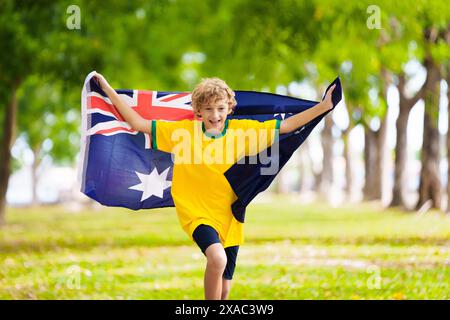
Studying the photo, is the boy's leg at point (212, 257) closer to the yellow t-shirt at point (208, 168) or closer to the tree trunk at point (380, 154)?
the yellow t-shirt at point (208, 168)

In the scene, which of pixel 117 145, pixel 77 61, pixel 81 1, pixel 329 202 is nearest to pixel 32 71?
pixel 77 61

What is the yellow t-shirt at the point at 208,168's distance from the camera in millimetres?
5648

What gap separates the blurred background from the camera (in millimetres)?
9688

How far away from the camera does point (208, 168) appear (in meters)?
5.66

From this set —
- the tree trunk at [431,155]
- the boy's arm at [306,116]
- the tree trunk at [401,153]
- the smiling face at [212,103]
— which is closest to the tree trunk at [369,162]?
the tree trunk at [401,153]

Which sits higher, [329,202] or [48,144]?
[48,144]

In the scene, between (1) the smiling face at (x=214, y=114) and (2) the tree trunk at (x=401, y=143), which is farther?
(2) the tree trunk at (x=401, y=143)

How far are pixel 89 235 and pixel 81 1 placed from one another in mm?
5424

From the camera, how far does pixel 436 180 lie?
23.5m

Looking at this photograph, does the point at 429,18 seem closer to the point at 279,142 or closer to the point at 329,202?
the point at 279,142

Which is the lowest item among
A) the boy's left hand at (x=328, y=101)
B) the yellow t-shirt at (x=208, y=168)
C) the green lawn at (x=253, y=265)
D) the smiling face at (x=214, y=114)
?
the green lawn at (x=253, y=265)

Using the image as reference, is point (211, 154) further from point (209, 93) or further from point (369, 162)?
point (369, 162)

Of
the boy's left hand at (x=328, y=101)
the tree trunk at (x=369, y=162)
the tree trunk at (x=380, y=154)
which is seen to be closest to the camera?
the boy's left hand at (x=328, y=101)

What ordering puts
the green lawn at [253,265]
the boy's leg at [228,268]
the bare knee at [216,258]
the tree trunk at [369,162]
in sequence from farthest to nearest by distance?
the tree trunk at [369,162]
the green lawn at [253,265]
the boy's leg at [228,268]
the bare knee at [216,258]
